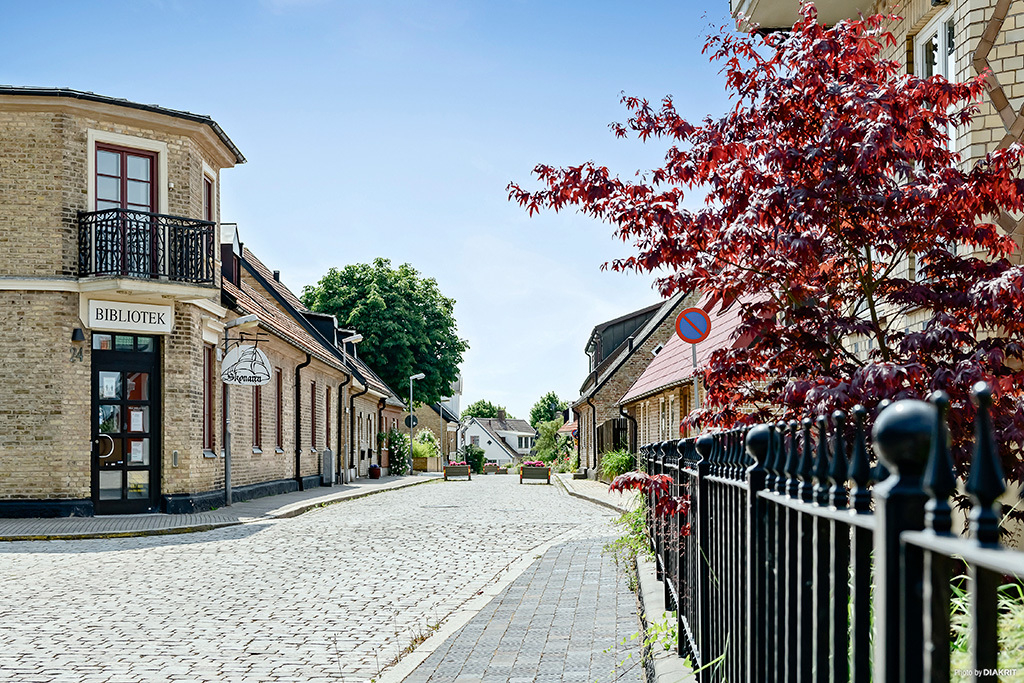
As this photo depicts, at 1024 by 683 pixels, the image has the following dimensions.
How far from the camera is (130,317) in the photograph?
18125mm

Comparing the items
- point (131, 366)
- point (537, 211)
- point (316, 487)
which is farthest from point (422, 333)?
point (537, 211)

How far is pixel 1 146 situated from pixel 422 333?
133 ft

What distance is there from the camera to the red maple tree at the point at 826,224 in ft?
17.8

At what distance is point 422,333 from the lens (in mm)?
57906

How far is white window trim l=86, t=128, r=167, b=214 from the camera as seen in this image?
1792cm

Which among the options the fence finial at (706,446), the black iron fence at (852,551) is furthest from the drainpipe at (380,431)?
the black iron fence at (852,551)

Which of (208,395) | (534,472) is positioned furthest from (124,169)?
(534,472)

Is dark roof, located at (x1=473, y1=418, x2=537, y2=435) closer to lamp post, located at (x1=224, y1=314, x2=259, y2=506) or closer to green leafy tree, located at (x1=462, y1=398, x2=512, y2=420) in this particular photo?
green leafy tree, located at (x1=462, y1=398, x2=512, y2=420)

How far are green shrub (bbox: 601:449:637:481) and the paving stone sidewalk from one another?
22.5m

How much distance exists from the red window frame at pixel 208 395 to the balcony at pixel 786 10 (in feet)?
43.3

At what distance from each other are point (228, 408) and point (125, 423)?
278 centimetres

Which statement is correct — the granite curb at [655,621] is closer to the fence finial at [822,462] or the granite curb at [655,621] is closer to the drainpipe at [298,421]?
the fence finial at [822,462]

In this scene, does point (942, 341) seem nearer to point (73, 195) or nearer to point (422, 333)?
point (73, 195)

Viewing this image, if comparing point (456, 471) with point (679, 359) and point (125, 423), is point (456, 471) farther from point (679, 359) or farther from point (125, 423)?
point (125, 423)
